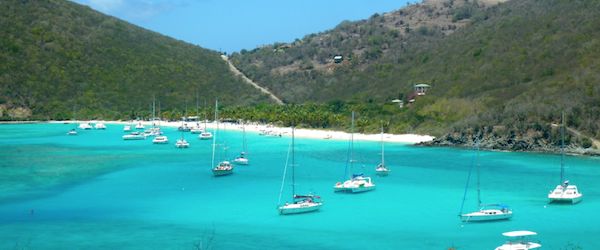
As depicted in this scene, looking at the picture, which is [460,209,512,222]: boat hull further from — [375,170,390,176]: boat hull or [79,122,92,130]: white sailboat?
[79,122,92,130]: white sailboat

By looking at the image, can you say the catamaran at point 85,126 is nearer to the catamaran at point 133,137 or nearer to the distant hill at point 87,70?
the distant hill at point 87,70

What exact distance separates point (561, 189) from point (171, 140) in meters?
69.9

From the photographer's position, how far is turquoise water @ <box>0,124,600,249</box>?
141ft

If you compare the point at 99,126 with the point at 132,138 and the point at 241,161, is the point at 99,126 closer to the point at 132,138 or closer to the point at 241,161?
the point at 132,138

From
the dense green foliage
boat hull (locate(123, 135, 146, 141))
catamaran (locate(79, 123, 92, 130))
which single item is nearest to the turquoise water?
the dense green foliage

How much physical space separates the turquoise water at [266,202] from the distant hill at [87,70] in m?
65.0

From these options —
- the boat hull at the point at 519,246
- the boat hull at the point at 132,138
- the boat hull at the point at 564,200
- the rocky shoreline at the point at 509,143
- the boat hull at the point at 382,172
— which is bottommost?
the boat hull at the point at 519,246

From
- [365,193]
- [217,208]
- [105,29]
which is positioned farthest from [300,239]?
[105,29]

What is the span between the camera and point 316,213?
5116 cm

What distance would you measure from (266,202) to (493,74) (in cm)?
6908

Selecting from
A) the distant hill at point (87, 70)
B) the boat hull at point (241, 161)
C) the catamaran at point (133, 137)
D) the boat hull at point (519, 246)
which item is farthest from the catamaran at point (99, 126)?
the boat hull at point (519, 246)

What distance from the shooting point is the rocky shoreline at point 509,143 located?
8462 centimetres

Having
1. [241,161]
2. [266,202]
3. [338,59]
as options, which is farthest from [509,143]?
[338,59]

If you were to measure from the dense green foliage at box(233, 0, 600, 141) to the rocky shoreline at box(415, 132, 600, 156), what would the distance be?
1077 mm
